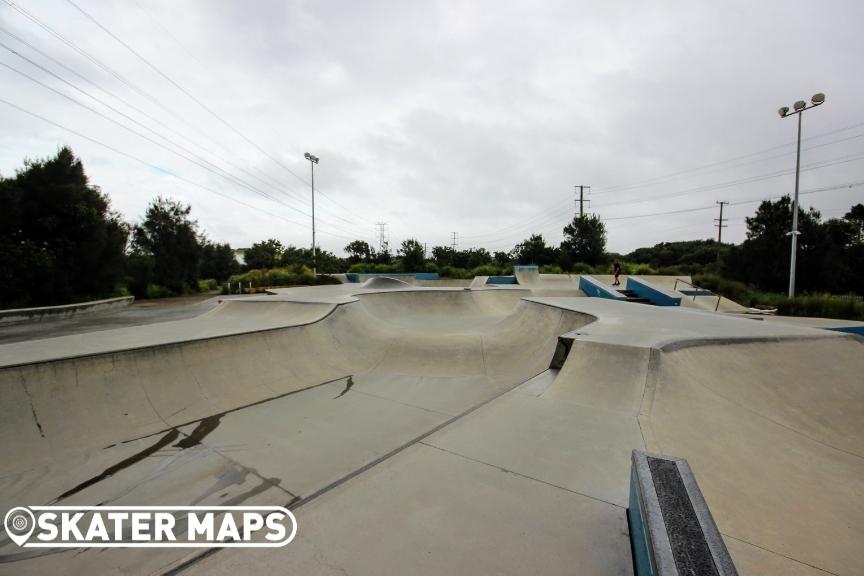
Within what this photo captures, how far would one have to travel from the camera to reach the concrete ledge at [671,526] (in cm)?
130

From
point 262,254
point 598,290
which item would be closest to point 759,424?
point 598,290

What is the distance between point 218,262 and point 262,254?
8551 mm

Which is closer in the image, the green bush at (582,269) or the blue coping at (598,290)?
the blue coping at (598,290)

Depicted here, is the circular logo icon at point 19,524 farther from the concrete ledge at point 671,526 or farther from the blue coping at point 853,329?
the blue coping at point 853,329

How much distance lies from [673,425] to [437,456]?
2.36 meters

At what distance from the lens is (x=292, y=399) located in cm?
577

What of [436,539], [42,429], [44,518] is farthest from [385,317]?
[436,539]

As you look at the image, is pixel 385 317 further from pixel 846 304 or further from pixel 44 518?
pixel 846 304

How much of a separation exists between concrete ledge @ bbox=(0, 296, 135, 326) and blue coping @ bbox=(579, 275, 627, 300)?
2091 centimetres

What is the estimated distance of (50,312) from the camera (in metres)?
13.5

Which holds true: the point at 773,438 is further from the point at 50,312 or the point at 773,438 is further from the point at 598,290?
the point at 50,312

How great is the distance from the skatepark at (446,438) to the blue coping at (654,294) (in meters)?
4.60

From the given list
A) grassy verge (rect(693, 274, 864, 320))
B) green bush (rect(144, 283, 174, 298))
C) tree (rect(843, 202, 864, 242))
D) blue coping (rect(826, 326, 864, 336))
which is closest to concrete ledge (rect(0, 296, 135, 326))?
green bush (rect(144, 283, 174, 298))

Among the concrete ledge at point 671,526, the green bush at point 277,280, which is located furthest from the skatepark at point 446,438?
the green bush at point 277,280
